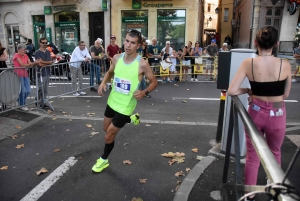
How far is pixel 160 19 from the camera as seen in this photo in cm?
1911

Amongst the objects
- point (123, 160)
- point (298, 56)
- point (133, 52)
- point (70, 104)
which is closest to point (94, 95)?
point (70, 104)

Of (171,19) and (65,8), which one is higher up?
(65,8)

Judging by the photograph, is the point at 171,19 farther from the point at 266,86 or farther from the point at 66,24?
the point at 266,86

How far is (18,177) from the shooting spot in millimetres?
3713

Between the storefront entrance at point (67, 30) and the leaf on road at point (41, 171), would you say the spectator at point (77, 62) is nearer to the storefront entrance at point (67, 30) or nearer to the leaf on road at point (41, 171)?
the leaf on road at point (41, 171)

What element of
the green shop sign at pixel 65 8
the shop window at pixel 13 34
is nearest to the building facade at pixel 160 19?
the green shop sign at pixel 65 8

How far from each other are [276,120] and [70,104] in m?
6.47

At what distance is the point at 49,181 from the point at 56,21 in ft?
65.6

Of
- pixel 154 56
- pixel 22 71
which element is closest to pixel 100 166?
pixel 22 71

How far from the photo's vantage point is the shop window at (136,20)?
63.4 ft

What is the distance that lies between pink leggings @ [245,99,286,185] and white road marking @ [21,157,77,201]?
243 cm

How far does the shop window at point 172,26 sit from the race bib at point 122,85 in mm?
15898

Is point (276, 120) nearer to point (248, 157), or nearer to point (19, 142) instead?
point (248, 157)

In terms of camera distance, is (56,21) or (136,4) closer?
(136,4)
